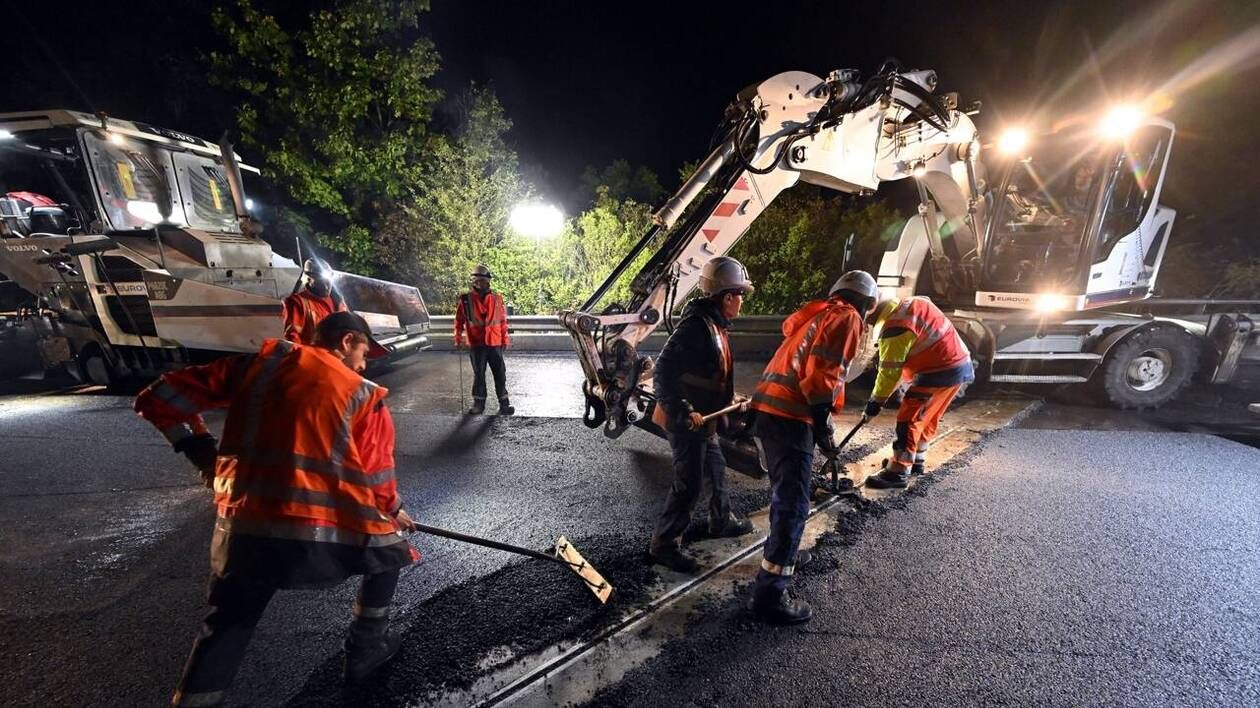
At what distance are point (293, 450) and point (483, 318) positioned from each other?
416 centimetres

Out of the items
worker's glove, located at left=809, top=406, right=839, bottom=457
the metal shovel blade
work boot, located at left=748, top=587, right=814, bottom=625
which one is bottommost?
work boot, located at left=748, top=587, right=814, bottom=625

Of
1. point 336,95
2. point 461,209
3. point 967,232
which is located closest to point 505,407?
point 967,232

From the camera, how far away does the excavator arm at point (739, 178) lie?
14.1 ft

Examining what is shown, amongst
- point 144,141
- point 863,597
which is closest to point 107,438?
point 144,141

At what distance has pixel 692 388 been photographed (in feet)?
10.3

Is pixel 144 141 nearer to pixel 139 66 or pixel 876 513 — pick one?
pixel 139 66

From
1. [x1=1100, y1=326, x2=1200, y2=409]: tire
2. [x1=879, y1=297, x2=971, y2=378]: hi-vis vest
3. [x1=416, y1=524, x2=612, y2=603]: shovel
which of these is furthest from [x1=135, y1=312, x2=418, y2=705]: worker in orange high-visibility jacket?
[x1=1100, y1=326, x2=1200, y2=409]: tire

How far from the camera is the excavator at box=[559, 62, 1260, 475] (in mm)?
4355

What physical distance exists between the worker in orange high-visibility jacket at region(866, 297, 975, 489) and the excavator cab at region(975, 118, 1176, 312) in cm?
293

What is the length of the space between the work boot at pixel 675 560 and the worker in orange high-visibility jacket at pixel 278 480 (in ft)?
5.09

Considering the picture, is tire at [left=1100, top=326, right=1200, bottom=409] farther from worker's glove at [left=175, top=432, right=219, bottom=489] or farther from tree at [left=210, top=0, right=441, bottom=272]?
tree at [left=210, top=0, right=441, bottom=272]

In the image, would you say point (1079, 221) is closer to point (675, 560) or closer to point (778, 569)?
point (778, 569)

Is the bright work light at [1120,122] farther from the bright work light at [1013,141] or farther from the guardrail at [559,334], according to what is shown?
the guardrail at [559,334]

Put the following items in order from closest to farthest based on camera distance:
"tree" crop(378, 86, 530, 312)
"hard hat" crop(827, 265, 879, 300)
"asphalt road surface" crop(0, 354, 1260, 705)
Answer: "asphalt road surface" crop(0, 354, 1260, 705)
"hard hat" crop(827, 265, 879, 300)
"tree" crop(378, 86, 530, 312)
